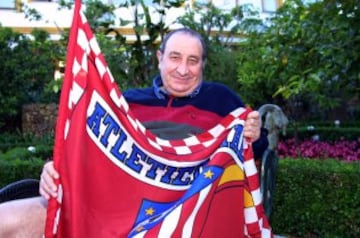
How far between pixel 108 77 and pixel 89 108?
0.18m

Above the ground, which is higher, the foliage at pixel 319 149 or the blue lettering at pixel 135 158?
the blue lettering at pixel 135 158

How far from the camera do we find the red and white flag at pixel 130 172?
2.30m

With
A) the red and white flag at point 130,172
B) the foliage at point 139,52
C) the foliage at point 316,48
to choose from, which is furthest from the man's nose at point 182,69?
the foliage at point 139,52

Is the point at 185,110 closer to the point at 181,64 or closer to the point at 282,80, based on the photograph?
the point at 181,64

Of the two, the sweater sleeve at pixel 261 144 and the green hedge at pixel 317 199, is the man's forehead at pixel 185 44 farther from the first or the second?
the green hedge at pixel 317 199

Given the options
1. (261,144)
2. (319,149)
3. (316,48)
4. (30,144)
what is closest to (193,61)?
(261,144)

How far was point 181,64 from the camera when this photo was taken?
2.96 meters

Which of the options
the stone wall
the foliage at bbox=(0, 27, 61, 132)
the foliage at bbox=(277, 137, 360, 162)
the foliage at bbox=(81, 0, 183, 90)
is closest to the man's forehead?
the foliage at bbox=(81, 0, 183, 90)

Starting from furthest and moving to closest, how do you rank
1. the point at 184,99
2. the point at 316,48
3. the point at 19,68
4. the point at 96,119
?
the point at 19,68
the point at 316,48
the point at 184,99
the point at 96,119

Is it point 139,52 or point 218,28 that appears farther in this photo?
point 218,28

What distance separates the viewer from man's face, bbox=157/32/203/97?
115 inches

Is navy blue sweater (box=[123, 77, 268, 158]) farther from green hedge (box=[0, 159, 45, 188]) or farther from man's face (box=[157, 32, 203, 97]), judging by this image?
green hedge (box=[0, 159, 45, 188])

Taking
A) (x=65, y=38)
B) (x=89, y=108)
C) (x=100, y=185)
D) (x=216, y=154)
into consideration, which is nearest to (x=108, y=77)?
(x=89, y=108)

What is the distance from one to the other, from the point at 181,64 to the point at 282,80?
4593mm
